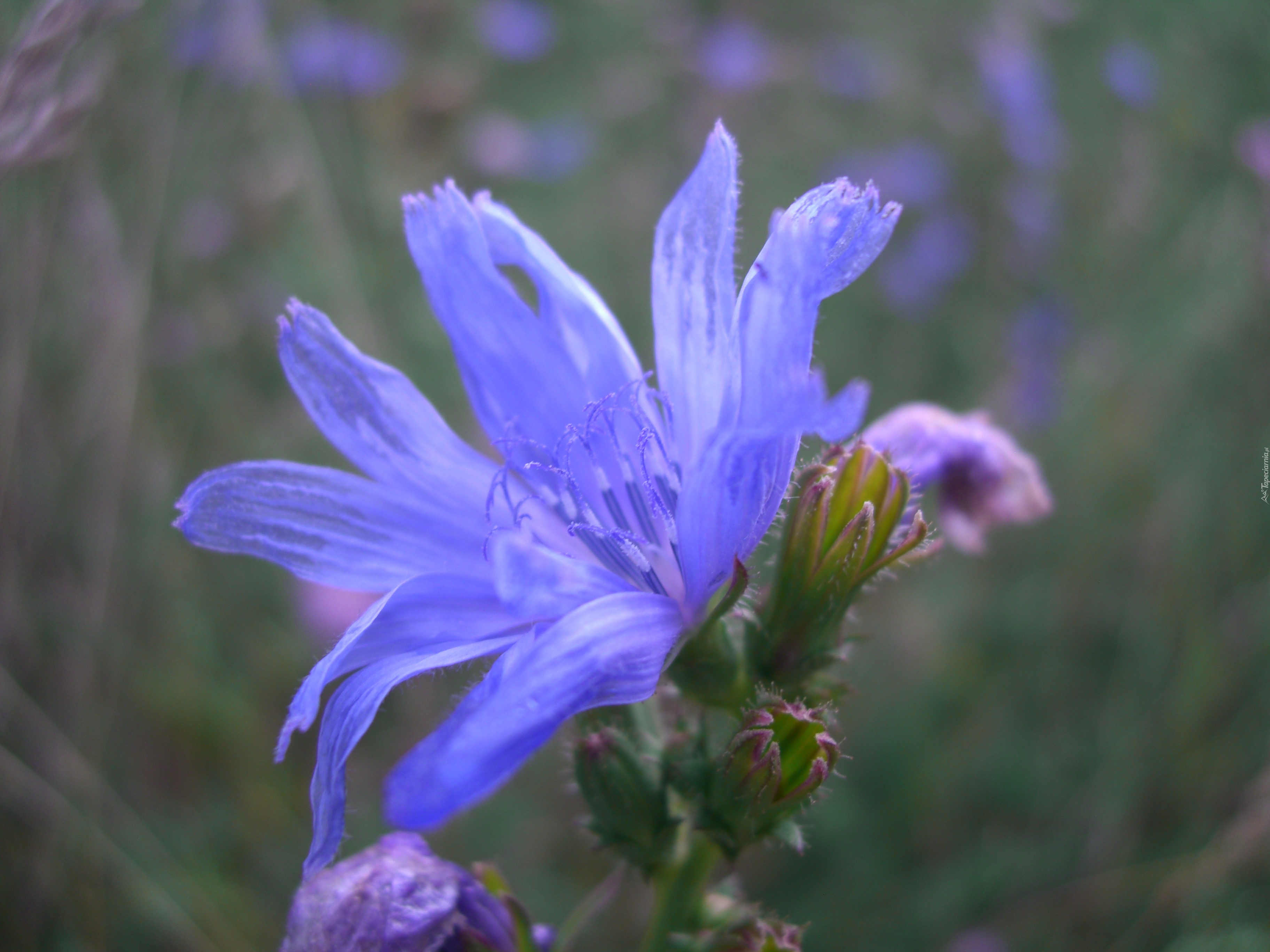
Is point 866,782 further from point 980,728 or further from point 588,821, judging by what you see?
point 588,821

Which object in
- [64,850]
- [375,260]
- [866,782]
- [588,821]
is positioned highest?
[375,260]

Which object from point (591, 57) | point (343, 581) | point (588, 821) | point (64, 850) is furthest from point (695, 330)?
point (591, 57)

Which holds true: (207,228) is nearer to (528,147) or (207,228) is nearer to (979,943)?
(528,147)

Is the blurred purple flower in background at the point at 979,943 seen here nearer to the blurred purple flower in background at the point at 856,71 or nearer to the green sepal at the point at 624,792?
the green sepal at the point at 624,792

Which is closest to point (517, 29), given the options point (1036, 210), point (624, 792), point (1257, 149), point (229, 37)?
point (1036, 210)

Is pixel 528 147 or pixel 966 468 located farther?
pixel 528 147

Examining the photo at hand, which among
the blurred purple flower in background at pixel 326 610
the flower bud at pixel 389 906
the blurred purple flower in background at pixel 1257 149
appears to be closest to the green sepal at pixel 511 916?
the flower bud at pixel 389 906

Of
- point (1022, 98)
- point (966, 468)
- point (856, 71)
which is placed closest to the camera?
point (966, 468)
